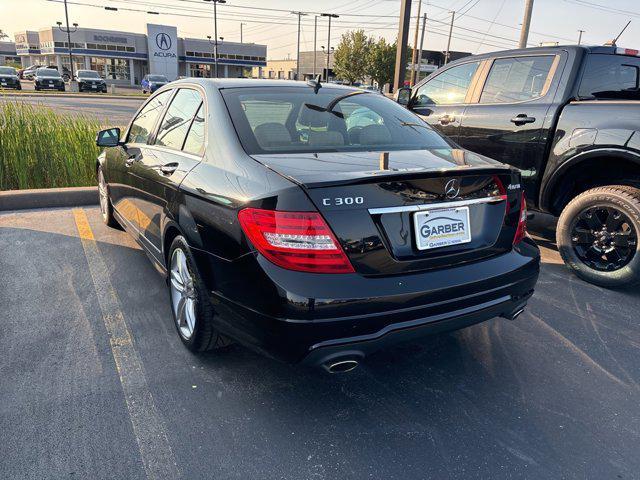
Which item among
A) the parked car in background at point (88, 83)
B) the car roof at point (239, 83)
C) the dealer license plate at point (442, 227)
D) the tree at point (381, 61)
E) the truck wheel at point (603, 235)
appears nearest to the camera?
the dealer license plate at point (442, 227)

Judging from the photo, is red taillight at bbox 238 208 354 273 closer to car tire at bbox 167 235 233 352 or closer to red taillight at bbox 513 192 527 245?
car tire at bbox 167 235 233 352

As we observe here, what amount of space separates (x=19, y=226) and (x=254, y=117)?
13.5 feet

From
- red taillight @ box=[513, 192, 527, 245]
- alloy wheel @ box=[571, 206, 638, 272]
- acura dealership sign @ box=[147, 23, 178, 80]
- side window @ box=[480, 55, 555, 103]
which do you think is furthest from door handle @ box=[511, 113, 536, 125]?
acura dealership sign @ box=[147, 23, 178, 80]

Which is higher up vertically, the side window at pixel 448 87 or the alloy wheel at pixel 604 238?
the side window at pixel 448 87

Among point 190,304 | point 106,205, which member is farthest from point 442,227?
point 106,205

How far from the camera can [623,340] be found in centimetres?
332

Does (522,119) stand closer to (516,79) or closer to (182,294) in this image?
(516,79)

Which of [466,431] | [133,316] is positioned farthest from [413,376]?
[133,316]

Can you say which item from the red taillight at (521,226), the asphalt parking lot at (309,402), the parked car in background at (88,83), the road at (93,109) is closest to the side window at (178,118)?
the asphalt parking lot at (309,402)

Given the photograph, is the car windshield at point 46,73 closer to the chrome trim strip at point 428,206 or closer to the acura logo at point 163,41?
the acura logo at point 163,41

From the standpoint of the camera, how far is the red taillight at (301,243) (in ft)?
6.92

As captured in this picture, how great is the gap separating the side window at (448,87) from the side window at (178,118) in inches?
130

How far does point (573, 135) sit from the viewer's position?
426cm

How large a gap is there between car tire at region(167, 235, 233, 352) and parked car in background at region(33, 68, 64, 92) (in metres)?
41.4
